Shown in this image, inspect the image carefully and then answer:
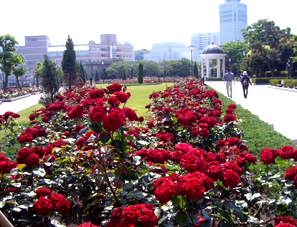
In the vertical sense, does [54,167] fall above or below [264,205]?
above

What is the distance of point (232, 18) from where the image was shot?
144m

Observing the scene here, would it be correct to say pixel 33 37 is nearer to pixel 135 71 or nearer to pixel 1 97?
pixel 135 71

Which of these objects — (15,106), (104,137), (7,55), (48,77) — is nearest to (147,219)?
(104,137)

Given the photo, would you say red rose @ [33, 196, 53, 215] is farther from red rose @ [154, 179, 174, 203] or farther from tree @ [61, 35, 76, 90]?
tree @ [61, 35, 76, 90]

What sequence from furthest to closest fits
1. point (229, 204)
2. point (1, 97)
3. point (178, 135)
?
point (1, 97)
point (178, 135)
point (229, 204)

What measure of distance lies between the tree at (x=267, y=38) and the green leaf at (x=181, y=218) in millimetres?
37372

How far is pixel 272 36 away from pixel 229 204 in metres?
43.2

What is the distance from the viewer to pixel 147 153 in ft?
7.06

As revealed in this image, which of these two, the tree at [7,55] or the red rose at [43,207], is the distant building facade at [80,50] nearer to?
the tree at [7,55]

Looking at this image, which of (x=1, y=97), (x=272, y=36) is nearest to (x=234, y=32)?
(x=272, y=36)

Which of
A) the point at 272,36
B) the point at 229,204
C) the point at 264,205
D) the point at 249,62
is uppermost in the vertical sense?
the point at 272,36

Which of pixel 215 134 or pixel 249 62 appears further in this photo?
pixel 249 62

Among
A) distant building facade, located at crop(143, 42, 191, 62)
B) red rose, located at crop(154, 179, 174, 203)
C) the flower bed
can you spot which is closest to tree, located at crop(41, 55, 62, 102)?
the flower bed

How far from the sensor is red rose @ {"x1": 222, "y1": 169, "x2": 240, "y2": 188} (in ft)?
5.65
